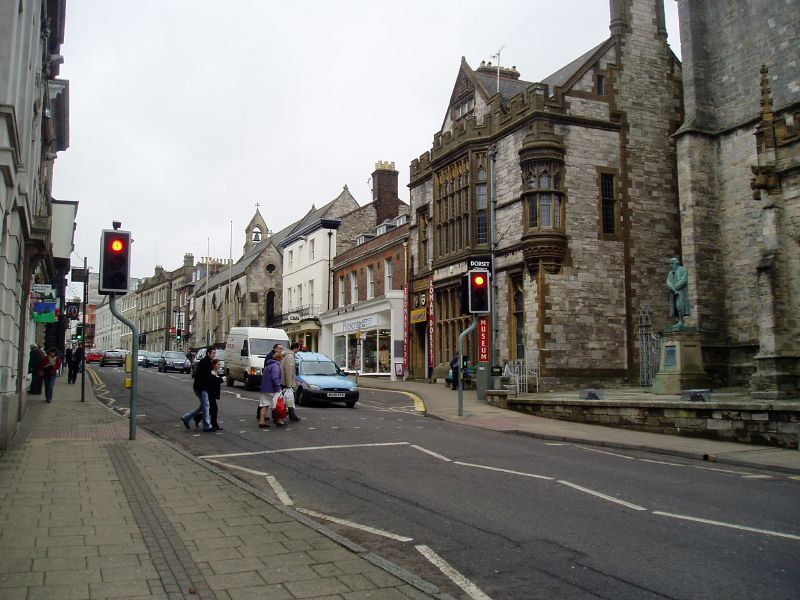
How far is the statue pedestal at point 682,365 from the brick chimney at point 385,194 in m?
29.6

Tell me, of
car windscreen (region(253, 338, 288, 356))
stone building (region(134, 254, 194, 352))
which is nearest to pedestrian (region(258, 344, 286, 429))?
car windscreen (region(253, 338, 288, 356))

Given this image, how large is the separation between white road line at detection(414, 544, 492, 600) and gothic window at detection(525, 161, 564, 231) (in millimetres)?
20202

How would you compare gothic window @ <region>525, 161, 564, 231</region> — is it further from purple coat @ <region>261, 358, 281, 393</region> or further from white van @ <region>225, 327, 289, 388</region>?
purple coat @ <region>261, 358, 281, 393</region>

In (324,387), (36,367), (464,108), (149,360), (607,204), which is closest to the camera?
(324,387)

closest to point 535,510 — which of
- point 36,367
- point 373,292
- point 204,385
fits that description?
point 204,385

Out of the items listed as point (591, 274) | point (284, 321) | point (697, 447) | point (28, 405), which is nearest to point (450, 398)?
point (591, 274)

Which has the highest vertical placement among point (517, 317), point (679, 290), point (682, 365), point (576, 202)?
point (576, 202)

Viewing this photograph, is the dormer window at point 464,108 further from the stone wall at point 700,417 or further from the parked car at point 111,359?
the parked car at point 111,359

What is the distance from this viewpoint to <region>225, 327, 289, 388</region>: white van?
2686cm

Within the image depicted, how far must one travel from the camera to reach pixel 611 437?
1458 cm

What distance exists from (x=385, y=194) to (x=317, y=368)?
27046 millimetres

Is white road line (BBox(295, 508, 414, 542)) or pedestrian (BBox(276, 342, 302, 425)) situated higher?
pedestrian (BBox(276, 342, 302, 425))

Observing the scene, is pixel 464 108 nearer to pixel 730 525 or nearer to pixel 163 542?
pixel 730 525

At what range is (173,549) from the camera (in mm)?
5676
